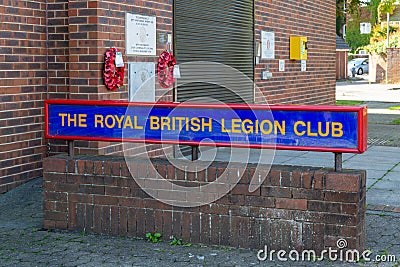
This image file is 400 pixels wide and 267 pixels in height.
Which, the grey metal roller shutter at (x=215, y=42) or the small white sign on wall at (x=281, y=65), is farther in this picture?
the small white sign on wall at (x=281, y=65)

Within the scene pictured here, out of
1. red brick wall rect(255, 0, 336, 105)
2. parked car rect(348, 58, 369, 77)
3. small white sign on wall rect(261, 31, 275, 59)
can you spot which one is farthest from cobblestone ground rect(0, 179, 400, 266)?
parked car rect(348, 58, 369, 77)

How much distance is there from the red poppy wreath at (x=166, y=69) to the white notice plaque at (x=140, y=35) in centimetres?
20

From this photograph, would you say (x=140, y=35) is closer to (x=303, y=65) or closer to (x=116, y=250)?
(x=116, y=250)

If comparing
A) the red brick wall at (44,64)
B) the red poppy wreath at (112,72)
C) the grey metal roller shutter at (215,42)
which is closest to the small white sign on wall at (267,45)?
the grey metal roller shutter at (215,42)

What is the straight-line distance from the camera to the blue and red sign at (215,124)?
599 centimetres

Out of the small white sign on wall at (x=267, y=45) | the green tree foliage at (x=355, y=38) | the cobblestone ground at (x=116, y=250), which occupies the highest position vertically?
the green tree foliage at (x=355, y=38)

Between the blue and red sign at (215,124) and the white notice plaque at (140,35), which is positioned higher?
the white notice plaque at (140,35)

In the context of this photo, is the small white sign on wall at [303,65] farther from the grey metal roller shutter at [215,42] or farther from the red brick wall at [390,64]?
the red brick wall at [390,64]

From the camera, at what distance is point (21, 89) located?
8898 millimetres

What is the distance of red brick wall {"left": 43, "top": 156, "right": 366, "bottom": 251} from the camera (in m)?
6.04

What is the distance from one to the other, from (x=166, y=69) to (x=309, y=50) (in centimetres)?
809

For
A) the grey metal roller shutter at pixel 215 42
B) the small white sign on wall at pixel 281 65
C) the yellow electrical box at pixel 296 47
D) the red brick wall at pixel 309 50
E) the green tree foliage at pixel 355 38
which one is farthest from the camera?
the green tree foliage at pixel 355 38

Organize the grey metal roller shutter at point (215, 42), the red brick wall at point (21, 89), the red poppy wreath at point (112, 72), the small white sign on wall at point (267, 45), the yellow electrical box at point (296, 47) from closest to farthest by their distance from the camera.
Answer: the red brick wall at point (21, 89) → the red poppy wreath at point (112, 72) → the grey metal roller shutter at point (215, 42) → the small white sign on wall at point (267, 45) → the yellow electrical box at point (296, 47)

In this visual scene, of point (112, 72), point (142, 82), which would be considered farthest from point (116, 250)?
point (142, 82)
